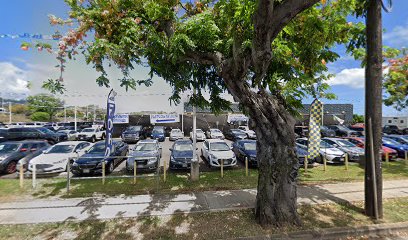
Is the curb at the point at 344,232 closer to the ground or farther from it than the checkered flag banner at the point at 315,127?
closer to the ground

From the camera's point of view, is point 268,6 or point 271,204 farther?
point 271,204

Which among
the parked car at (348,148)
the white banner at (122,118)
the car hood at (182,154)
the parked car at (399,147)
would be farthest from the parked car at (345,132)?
the white banner at (122,118)

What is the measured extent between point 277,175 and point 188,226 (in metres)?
2.47

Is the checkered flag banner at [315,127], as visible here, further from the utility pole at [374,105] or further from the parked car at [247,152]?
the utility pole at [374,105]

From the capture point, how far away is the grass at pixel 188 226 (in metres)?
4.76

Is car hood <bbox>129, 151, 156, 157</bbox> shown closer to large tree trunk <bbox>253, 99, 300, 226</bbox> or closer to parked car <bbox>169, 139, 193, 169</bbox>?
parked car <bbox>169, 139, 193, 169</bbox>

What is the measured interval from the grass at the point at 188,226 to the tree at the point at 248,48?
529mm

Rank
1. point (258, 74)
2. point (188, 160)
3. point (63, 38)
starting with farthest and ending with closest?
point (188, 160)
point (63, 38)
point (258, 74)

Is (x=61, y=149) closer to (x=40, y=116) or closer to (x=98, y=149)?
(x=98, y=149)

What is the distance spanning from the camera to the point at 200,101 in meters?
8.29

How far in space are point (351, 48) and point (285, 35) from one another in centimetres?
204

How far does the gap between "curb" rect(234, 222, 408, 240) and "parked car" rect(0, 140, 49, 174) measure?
443 inches

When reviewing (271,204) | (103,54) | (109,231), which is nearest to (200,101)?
(103,54)

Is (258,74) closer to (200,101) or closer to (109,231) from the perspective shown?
(200,101)
